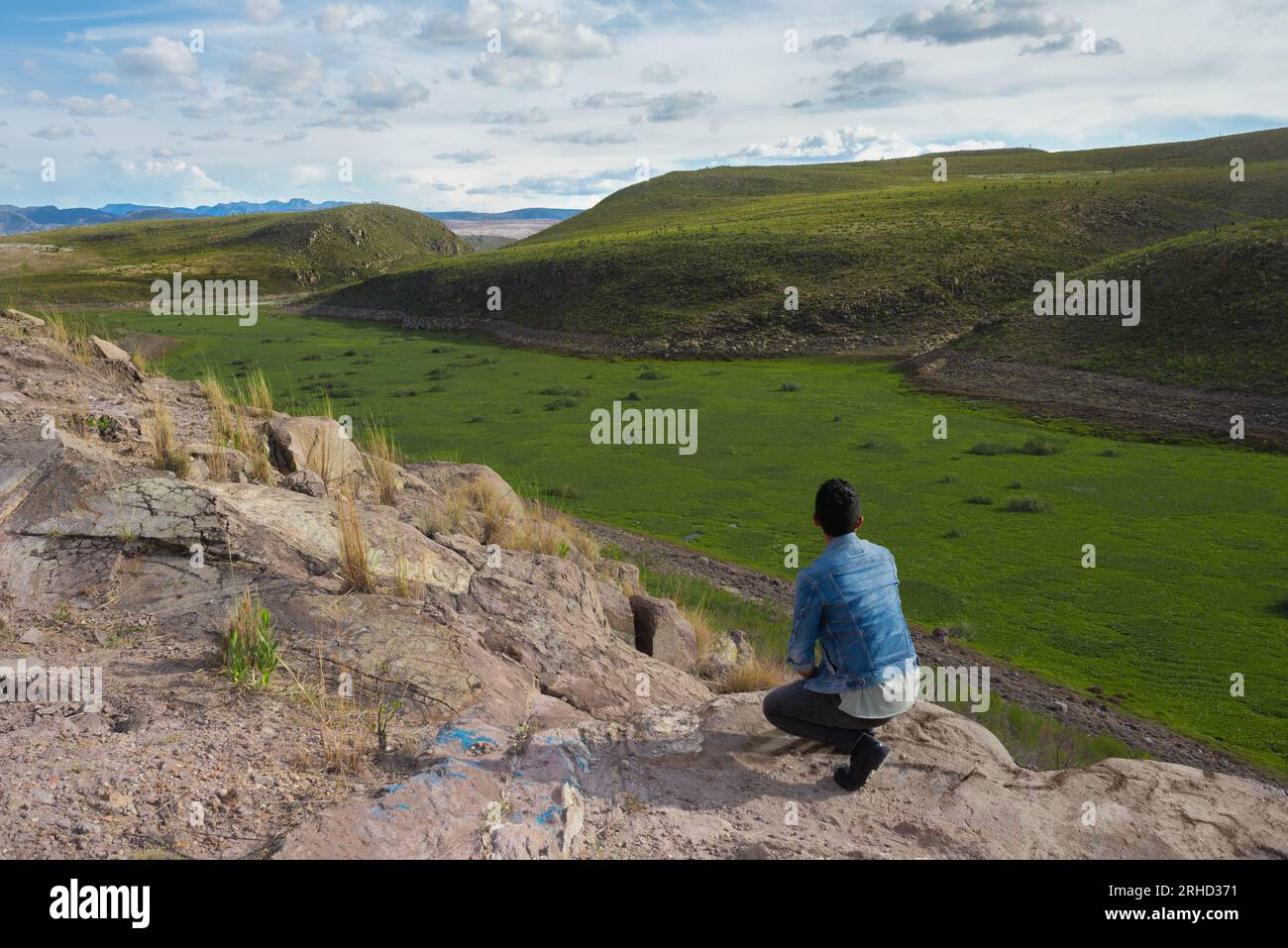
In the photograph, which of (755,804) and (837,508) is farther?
(837,508)

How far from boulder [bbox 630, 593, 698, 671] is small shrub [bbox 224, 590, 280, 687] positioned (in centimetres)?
421

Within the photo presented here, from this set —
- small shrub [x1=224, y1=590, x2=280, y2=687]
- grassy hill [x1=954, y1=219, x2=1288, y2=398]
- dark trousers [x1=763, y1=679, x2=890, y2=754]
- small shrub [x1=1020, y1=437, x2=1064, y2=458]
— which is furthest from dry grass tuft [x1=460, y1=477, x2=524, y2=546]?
grassy hill [x1=954, y1=219, x2=1288, y2=398]

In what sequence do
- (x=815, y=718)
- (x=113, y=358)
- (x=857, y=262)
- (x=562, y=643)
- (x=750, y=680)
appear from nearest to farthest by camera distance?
(x=815, y=718) < (x=562, y=643) < (x=750, y=680) < (x=113, y=358) < (x=857, y=262)

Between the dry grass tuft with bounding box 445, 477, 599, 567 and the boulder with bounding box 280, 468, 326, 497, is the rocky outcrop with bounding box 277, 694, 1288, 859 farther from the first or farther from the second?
the boulder with bounding box 280, 468, 326, 497

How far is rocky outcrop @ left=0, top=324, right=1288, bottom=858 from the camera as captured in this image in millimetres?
4258

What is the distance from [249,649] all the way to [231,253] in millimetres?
136321

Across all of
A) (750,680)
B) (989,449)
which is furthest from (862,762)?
(989,449)

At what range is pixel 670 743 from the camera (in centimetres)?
547

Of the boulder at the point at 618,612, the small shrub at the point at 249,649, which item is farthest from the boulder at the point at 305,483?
the small shrub at the point at 249,649

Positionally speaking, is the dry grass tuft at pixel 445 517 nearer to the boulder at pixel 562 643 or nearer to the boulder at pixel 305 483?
the boulder at pixel 305 483

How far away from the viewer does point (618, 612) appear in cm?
930

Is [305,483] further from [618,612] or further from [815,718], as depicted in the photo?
[815,718]

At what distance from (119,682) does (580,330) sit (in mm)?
47899

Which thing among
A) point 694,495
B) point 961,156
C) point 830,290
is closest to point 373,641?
point 694,495
